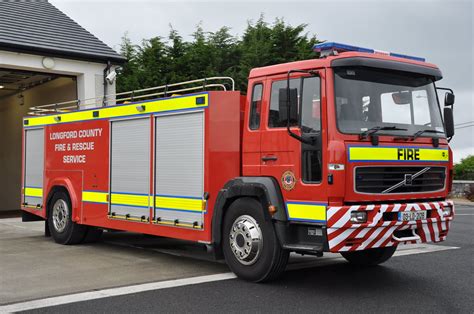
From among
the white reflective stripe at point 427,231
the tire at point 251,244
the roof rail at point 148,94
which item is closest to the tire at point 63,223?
the roof rail at point 148,94

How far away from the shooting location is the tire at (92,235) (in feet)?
36.1

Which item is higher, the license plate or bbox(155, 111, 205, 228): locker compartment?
bbox(155, 111, 205, 228): locker compartment

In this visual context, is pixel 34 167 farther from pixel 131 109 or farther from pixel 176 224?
pixel 176 224

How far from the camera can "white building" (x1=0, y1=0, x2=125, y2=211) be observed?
634 inches

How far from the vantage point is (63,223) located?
435 inches

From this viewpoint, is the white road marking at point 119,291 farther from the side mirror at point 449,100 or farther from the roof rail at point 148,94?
the side mirror at point 449,100

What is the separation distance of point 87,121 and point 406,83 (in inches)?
229

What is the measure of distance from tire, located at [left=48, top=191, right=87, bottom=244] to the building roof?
625 centimetres

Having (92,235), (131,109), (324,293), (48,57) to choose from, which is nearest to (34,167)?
(92,235)

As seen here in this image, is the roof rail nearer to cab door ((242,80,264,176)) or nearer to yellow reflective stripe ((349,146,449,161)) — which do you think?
cab door ((242,80,264,176))

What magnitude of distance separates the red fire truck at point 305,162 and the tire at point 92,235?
2160 mm

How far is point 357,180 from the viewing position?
6633 millimetres

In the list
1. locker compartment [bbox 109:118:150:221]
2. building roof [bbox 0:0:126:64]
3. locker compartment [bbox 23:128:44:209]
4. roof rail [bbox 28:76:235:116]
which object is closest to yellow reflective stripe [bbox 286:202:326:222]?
roof rail [bbox 28:76:235:116]

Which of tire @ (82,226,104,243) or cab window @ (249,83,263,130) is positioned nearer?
cab window @ (249,83,263,130)
